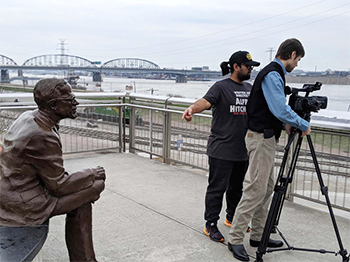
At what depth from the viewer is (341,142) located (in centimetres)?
449

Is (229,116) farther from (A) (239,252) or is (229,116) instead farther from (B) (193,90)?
(B) (193,90)

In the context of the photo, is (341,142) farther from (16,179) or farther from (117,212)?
(16,179)

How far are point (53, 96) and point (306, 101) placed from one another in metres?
2.04

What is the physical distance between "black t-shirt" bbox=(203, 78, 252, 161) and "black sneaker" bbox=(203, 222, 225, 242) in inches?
28.3

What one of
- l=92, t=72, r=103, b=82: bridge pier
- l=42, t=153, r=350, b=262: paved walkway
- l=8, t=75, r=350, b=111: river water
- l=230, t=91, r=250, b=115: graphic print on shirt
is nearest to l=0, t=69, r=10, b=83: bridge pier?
l=8, t=75, r=350, b=111: river water

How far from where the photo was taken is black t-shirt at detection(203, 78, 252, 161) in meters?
3.75

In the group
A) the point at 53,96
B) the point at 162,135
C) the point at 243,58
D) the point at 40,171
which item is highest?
the point at 243,58

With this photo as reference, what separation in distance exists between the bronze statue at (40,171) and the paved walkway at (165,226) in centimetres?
111

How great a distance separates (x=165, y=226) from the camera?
424 centimetres

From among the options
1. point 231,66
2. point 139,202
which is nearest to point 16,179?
point 231,66

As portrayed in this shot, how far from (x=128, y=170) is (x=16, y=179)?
3.95 metres

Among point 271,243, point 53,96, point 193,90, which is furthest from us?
point 193,90

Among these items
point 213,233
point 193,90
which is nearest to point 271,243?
point 213,233

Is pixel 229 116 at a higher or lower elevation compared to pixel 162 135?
higher
